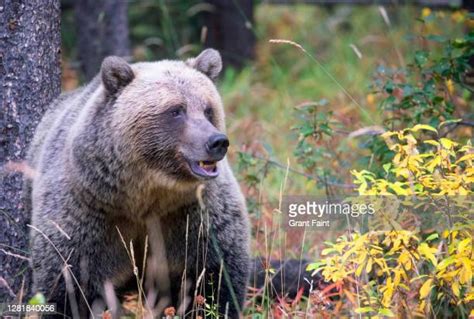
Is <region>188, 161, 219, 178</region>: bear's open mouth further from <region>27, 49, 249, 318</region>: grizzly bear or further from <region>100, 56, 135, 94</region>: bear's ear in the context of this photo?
<region>100, 56, 135, 94</region>: bear's ear

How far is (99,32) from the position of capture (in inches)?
385

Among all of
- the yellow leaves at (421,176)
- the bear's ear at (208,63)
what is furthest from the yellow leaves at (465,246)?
the bear's ear at (208,63)

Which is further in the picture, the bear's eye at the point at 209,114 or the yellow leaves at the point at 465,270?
the bear's eye at the point at 209,114

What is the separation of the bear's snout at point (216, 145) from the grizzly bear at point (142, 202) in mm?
13

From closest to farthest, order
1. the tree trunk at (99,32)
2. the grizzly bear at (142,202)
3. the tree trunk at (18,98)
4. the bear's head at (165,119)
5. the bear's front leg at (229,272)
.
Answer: the bear's head at (165,119), the grizzly bear at (142,202), the bear's front leg at (229,272), the tree trunk at (18,98), the tree trunk at (99,32)

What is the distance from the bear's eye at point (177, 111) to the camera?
17.0ft

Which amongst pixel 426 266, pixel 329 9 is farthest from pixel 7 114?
pixel 329 9

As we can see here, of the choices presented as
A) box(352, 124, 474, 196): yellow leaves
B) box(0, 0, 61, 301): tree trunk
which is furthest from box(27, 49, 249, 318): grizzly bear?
box(352, 124, 474, 196): yellow leaves

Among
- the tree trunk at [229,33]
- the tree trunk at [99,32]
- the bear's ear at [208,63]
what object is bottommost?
the bear's ear at [208,63]

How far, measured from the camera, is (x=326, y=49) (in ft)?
45.7

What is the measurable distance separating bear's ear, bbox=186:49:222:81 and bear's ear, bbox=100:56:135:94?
0.44 metres

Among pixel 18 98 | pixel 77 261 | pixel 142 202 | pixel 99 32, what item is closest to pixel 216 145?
pixel 142 202

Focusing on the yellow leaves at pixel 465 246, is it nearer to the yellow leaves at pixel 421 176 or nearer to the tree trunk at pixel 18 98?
the yellow leaves at pixel 421 176

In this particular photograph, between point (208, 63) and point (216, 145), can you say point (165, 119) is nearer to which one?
point (216, 145)
